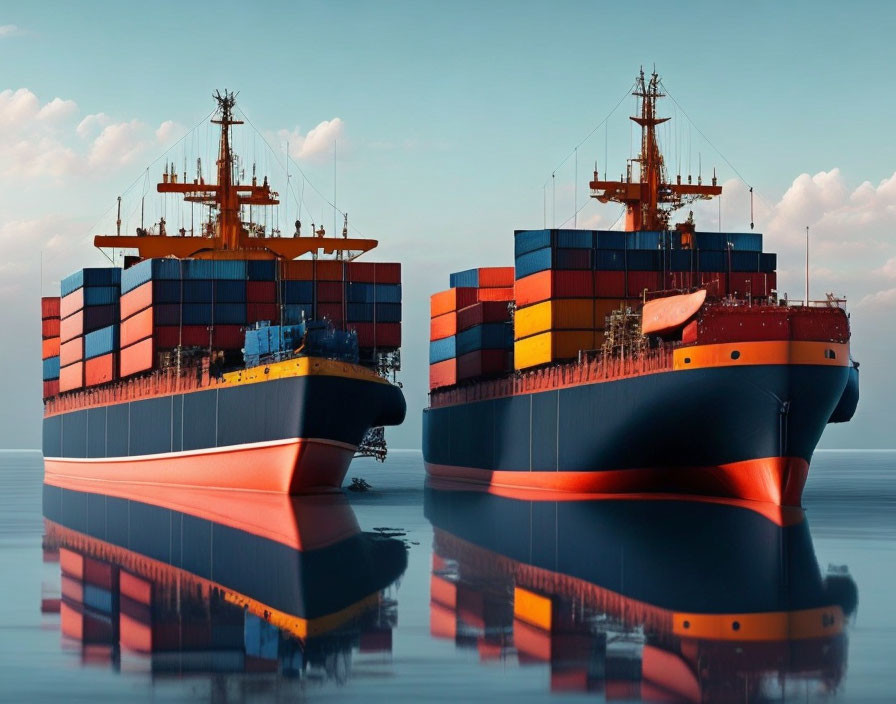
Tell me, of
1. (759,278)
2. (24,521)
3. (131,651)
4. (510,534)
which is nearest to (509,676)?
(131,651)

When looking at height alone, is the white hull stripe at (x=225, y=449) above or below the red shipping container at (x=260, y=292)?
below

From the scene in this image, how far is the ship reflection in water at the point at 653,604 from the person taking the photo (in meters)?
18.4

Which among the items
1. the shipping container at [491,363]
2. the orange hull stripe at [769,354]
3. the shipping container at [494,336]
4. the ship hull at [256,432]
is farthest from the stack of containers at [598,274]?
the orange hull stripe at [769,354]

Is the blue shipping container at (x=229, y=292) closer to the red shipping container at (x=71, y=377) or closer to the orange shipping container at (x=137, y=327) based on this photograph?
the orange shipping container at (x=137, y=327)

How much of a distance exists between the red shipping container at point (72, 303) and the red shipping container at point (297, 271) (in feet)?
55.5

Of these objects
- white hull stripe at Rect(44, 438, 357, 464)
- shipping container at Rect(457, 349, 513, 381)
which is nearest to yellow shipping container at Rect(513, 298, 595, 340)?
white hull stripe at Rect(44, 438, 357, 464)

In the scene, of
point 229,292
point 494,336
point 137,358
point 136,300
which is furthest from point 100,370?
→ point 494,336

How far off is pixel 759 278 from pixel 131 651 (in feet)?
167

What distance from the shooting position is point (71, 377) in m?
85.7

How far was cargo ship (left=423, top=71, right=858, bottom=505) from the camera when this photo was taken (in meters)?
48.1

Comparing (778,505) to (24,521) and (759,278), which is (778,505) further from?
(24,521)

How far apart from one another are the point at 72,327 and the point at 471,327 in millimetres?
24200

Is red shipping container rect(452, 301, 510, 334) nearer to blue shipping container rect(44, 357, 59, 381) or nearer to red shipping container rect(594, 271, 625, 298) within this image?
red shipping container rect(594, 271, 625, 298)

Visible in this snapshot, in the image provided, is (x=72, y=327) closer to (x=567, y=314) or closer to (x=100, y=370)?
(x=100, y=370)
